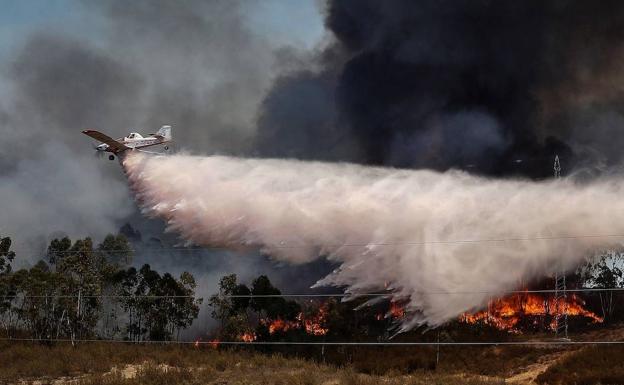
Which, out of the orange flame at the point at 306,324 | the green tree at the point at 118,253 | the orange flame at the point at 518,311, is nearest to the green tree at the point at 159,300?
the orange flame at the point at 306,324

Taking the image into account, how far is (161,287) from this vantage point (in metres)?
109

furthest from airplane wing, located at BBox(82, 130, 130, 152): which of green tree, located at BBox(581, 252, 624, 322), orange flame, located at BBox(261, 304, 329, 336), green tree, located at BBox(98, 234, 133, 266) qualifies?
green tree, located at BBox(98, 234, 133, 266)

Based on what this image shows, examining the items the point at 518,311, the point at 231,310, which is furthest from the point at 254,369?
the point at 231,310

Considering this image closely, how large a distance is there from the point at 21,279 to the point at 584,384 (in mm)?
84054

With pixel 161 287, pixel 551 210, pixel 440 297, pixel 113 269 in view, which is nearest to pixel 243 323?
pixel 161 287

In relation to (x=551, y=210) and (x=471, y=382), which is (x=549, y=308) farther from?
(x=471, y=382)

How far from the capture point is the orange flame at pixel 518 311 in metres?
82.6

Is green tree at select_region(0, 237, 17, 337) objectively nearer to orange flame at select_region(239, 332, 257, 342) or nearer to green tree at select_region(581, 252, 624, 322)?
orange flame at select_region(239, 332, 257, 342)

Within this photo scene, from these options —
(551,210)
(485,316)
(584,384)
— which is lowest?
(584,384)

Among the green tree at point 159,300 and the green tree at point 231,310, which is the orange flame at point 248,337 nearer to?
the green tree at point 231,310

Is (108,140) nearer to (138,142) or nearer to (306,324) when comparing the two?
(138,142)

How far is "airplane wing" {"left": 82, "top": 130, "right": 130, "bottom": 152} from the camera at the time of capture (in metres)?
66.9

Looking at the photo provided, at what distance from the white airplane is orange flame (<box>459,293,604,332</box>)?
44.2m

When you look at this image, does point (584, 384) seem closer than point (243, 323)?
Yes
